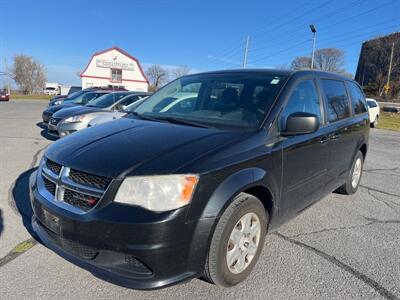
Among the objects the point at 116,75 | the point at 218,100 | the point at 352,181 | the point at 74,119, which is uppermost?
the point at 116,75

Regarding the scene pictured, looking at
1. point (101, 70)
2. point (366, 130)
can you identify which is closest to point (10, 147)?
point (366, 130)

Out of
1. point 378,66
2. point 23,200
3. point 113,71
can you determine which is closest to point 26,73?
point 113,71

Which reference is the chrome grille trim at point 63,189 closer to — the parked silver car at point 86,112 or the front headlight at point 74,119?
Answer: the parked silver car at point 86,112

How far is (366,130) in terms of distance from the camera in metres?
5.29

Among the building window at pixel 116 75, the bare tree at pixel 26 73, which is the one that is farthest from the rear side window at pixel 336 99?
the bare tree at pixel 26 73

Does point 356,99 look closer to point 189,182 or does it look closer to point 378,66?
point 189,182

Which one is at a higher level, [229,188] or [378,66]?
→ [378,66]

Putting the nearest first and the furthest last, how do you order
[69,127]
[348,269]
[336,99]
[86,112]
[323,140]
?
[348,269] → [323,140] → [336,99] → [69,127] → [86,112]

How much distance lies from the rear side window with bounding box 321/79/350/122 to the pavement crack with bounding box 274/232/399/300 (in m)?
1.49

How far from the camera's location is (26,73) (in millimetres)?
83750

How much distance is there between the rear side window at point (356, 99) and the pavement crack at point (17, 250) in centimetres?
445

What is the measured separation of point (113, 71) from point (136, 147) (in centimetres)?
5281

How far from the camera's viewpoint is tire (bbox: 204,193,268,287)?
2402mm

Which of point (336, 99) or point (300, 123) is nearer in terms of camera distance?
point (300, 123)
